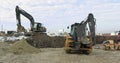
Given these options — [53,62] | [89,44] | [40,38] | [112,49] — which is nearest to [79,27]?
[89,44]

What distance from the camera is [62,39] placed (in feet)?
150

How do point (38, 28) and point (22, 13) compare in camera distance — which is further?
point (38, 28)

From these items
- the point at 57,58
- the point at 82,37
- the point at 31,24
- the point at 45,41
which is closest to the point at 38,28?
the point at 31,24

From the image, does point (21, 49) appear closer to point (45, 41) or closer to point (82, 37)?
point (82, 37)

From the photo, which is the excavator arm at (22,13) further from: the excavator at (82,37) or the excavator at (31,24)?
the excavator at (82,37)

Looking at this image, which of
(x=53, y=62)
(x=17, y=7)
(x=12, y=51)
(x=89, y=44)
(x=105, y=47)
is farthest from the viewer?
(x=17, y=7)

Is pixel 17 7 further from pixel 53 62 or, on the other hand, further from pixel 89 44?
pixel 53 62

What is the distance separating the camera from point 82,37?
96.1 feet

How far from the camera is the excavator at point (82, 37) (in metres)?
29.0

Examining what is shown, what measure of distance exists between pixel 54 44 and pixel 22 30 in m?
7.32

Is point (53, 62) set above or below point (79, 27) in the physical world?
below

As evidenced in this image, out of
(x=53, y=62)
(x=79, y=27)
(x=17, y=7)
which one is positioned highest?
(x=17, y=7)

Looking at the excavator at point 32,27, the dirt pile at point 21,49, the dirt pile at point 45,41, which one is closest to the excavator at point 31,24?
the excavator at point 32,27

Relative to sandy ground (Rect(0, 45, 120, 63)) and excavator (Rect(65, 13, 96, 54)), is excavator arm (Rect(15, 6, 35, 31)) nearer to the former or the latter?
excavator (Rect(65, 13, 96, 54))
